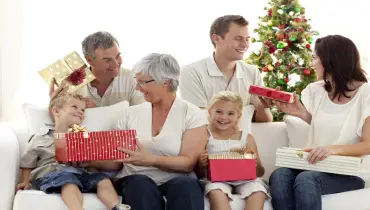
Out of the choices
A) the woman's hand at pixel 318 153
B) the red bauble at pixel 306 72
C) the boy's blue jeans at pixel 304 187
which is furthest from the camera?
the red bauble at pixel 306 72

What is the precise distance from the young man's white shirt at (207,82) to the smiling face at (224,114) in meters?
0.32

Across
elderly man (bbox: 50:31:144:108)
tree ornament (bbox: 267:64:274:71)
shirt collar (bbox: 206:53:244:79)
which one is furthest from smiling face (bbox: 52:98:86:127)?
tree ornament (bbox: 267:64:274:71)

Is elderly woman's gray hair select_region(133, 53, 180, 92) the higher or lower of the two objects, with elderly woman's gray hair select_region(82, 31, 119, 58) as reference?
lower

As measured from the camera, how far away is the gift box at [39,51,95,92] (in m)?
3.97

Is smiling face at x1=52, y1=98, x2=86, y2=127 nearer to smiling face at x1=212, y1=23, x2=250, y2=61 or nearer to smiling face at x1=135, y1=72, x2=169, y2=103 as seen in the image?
smiling face at x1=135, y1=72, x2=169, y2=103

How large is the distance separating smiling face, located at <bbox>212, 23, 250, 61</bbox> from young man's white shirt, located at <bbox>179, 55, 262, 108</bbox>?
8 cm

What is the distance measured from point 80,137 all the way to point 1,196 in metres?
0.47

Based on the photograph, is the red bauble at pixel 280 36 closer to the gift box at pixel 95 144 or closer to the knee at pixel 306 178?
the knee at pixel 306 178

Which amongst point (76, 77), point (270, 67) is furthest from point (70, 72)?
point (270, 67)

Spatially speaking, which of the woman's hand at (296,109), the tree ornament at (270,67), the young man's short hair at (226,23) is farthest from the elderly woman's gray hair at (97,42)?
the tree ornament at (270,67)

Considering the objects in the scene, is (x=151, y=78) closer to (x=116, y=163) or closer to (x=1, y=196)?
(x=116, y=163)

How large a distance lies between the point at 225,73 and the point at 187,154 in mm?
851

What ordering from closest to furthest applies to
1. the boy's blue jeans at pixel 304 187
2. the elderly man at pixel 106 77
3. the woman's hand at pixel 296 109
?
the boy's blue jeans at pixel 304 187, the woman's hand at pixel 296 109, the elderly man at pixel 106 77

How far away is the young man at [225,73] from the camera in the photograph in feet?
13.8
